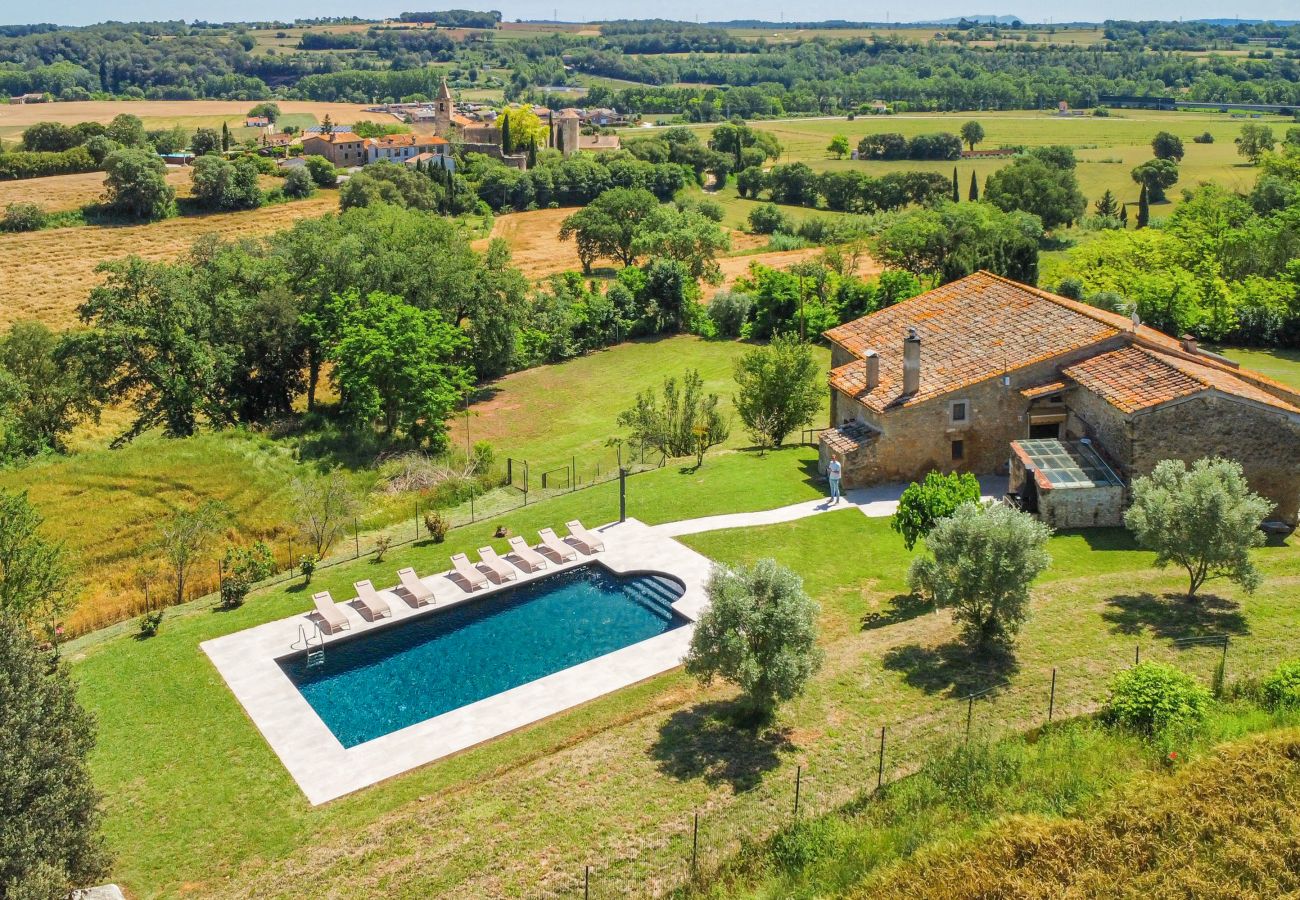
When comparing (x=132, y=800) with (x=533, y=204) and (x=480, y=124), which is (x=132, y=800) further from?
(x=480, y=124)

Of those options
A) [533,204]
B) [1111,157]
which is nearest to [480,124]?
[533,204]

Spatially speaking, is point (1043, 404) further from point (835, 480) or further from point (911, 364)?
point (835, 480)

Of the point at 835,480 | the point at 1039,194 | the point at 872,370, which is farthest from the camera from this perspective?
the point at 1039,194

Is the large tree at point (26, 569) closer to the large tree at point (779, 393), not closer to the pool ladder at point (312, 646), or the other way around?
the pool ladder at point (312, 646)

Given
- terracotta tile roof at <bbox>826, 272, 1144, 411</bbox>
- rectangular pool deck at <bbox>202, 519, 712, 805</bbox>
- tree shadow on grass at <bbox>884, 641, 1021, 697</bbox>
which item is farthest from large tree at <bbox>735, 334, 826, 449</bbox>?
tree shadow on grass at <bbox>884, 641, 1021, 697</bbox>

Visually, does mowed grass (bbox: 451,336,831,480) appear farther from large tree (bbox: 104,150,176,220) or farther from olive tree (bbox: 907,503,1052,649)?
large tree (bbox: 104,150,176,220)

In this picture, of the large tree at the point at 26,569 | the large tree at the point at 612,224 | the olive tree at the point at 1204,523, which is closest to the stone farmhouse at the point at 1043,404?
the olive tree at the point at 1204,523

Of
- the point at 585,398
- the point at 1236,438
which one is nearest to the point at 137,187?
the point at 585,398
